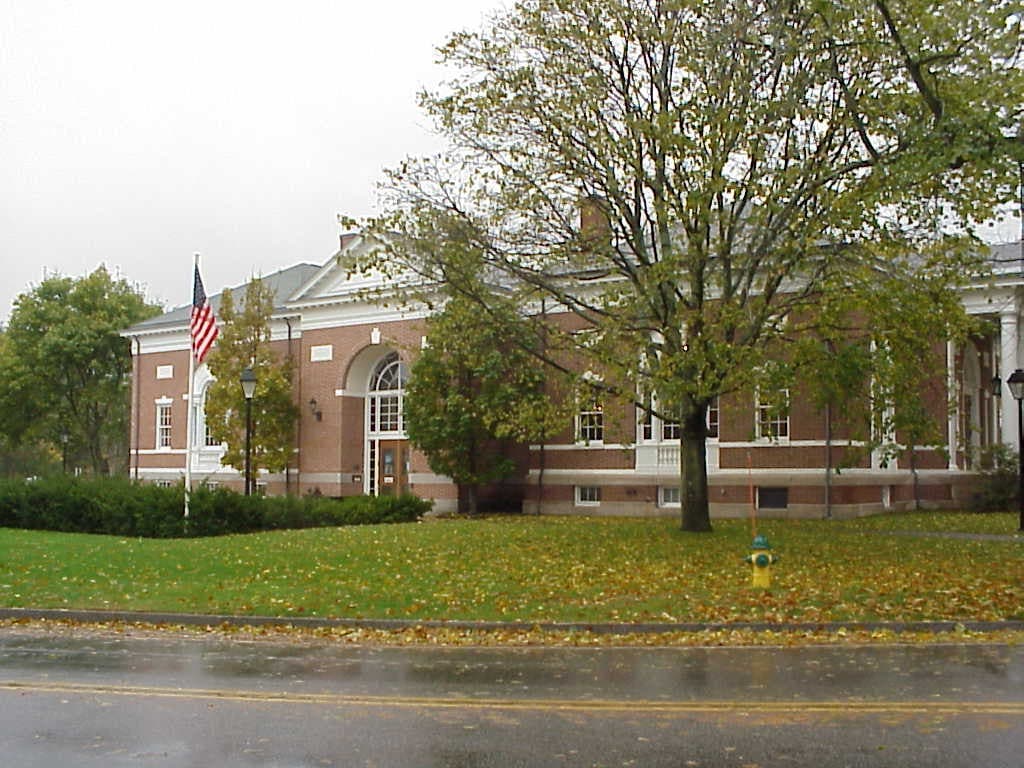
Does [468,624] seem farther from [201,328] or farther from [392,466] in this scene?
[392,466]

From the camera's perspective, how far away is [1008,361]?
1328 inches

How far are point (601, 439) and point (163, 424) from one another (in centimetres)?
2292

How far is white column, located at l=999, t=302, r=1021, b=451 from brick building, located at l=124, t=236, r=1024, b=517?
5cm

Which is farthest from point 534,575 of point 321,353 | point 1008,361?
point 321,353

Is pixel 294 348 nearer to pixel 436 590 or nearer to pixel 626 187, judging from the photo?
pixel 626 187

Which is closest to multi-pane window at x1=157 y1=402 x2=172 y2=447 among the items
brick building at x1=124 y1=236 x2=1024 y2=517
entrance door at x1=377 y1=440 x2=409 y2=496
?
brick building at x1=124 y1=236 x2=1024 y2=517

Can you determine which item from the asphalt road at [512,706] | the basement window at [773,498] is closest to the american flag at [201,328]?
the basement window at [773,498]

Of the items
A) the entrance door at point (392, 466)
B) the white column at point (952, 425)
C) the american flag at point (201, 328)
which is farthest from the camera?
the entrance door at point (392, 466)

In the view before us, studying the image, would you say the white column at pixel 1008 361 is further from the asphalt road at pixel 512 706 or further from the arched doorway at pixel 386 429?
the asphalt road at pixel 512 706

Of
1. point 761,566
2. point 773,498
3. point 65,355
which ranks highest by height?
point 65,355

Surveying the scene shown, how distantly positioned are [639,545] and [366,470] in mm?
20807

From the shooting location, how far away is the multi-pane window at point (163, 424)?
49.7 meters

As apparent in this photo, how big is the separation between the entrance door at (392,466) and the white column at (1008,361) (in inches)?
774

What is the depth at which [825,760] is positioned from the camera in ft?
23.6
